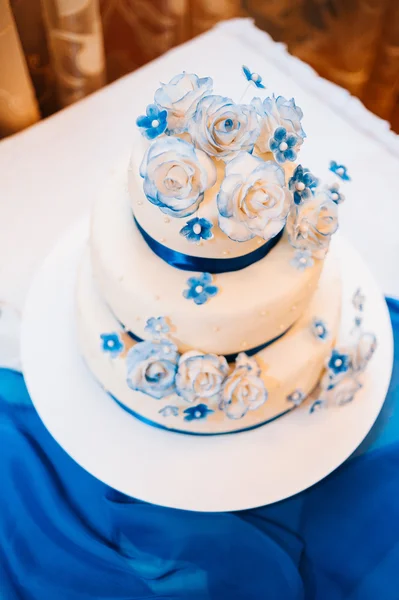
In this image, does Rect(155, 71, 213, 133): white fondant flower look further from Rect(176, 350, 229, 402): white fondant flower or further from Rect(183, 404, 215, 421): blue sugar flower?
Rect(183, 404, 215, 421): blue sugar flower

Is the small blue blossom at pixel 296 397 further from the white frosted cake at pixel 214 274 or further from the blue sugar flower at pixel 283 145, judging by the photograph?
the blue sugar flower at pixel 283 145

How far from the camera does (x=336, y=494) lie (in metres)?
1.24

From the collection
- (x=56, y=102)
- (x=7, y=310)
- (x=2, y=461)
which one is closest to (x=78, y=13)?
(x=56, y=102)

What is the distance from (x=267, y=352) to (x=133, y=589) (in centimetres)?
56

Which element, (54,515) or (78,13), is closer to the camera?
(54,515)

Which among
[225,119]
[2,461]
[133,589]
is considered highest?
[225,119]

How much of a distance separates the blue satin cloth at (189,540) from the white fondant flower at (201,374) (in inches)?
11.6

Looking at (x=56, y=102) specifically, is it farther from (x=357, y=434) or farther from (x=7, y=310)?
(x=357, y=434)

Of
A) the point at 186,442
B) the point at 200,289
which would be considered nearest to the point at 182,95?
the point at 200,289

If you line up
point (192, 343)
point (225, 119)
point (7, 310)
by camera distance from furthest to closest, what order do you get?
point (7, 310) < point (192, 343) < point (225, 119)

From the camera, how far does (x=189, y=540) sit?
1185mm

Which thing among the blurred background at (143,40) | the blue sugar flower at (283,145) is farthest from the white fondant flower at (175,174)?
the blurred background at (143,40)

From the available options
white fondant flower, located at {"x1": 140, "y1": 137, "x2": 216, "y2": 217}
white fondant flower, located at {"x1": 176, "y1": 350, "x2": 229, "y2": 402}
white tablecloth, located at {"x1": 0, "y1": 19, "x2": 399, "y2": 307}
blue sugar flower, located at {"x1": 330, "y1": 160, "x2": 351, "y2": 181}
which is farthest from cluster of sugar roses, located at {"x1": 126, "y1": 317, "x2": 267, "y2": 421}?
white tablecloth, located at {"x1": 0, "y1": 19, "x2": 399, "y2": 307}

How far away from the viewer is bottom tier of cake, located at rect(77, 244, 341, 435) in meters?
0.95
